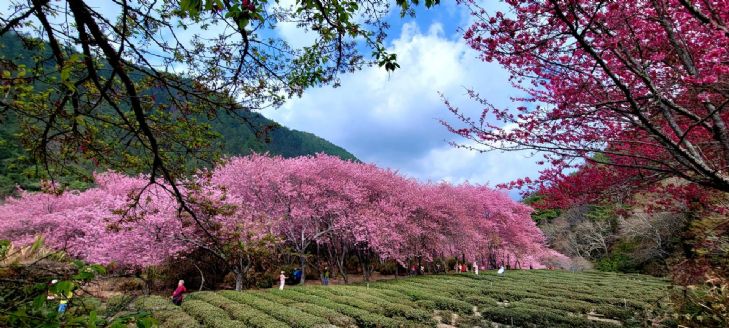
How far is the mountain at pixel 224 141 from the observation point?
12.9ft

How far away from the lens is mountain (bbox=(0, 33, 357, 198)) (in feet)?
12.9

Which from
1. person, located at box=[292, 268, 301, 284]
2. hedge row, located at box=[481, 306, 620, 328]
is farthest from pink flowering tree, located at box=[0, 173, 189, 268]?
hedge row, located at box=[481, 306, 620, 328]

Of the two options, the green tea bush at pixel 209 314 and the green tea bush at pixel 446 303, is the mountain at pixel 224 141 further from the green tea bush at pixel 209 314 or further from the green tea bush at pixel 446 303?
the green tea bush at pixel 446 303

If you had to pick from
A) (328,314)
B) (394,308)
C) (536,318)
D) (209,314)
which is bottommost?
(209,314)

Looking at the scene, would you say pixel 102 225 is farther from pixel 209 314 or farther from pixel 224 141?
pixel 224 141

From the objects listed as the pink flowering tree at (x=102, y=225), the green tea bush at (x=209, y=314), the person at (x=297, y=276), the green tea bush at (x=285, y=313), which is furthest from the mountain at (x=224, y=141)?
the person at (x=297, y=276)

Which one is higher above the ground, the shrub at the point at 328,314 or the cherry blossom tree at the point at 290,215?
the cherry blossom tree at the point at 290,215

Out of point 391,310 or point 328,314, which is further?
point 391,310

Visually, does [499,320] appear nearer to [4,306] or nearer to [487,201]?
[4,306]

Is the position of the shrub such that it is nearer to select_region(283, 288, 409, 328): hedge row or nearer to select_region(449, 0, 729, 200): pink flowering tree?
select_region(283, 288, 409, 328): hedge row

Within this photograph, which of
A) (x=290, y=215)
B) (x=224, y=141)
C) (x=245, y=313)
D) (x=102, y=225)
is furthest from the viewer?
(x=290, y=215)

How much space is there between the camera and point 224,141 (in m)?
4.80

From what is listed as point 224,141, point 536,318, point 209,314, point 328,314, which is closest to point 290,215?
point 209,314

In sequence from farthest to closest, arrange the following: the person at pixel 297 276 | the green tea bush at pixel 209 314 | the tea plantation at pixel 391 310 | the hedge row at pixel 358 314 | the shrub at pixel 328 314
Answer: the person at pixel 297 276 < the tea plantation at pixel 391 310 < the shrub at pixel 328 314 < the hedge row at pixel 358 314 < the green tea bush at pixel 209 314
